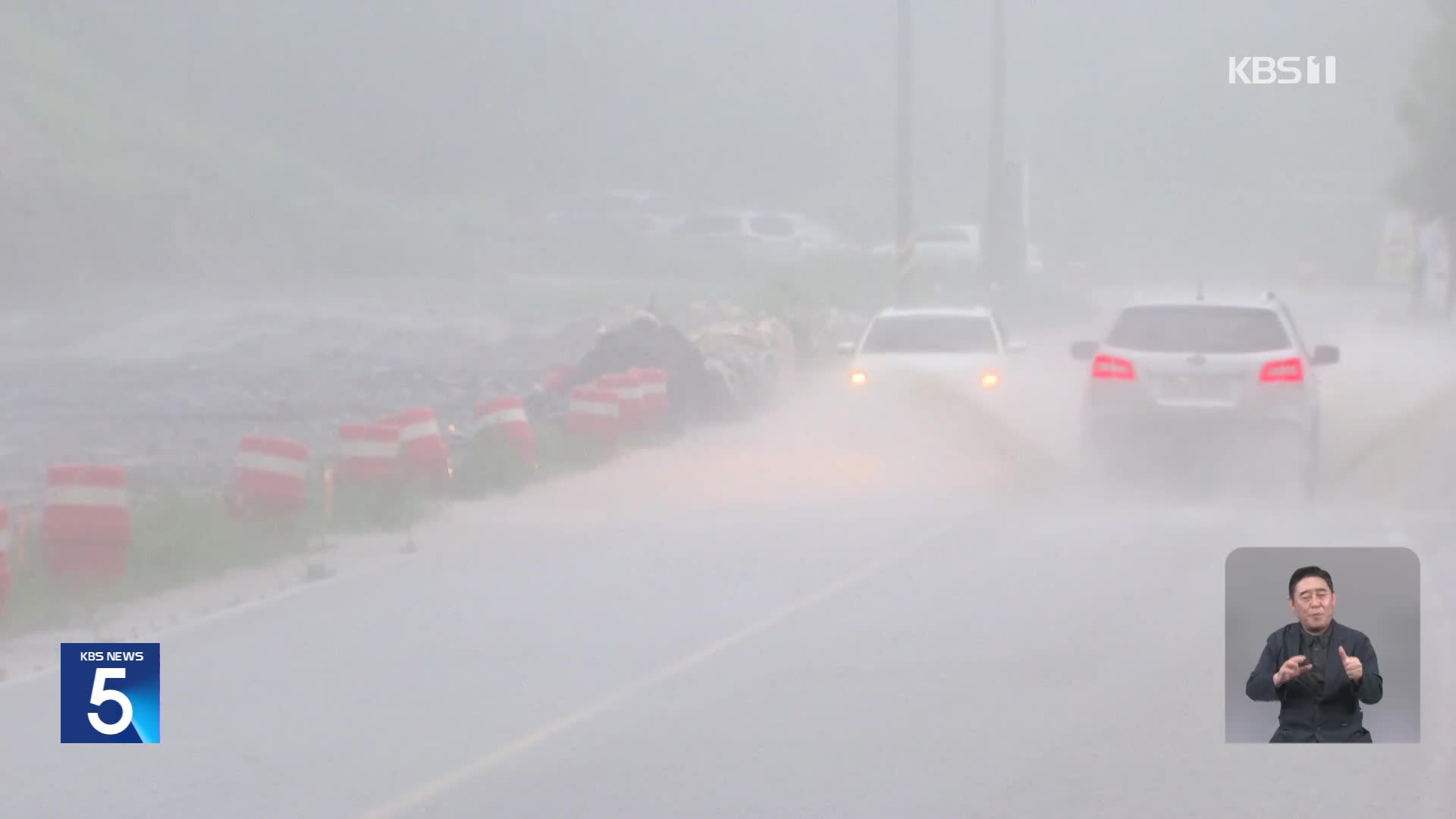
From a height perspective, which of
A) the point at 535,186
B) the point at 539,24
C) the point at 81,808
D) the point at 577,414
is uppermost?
the point at 539,24

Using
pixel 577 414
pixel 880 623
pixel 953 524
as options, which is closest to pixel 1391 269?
pixel 577 414

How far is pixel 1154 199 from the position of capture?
63.1 metres

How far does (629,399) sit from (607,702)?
11.6 meters

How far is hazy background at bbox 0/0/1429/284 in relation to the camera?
50781mm

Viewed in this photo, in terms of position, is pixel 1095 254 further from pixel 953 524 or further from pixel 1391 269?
pixel 953 524

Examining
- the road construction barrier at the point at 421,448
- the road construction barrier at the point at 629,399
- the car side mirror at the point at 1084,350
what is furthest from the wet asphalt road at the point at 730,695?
the road construction barrier at the point at 629,399

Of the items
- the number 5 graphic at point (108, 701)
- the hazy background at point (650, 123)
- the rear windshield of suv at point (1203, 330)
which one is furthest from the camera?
the hazy background at point (650, 123)

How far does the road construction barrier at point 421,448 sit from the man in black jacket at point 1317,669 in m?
10.5

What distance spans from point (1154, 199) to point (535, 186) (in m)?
22.0

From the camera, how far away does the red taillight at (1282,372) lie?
1491 centimetres

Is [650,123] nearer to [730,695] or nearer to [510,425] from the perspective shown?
[510,425]

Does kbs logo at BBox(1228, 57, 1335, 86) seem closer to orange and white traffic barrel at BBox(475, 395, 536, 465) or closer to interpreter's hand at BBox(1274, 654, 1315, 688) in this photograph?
orange and white traffic barrel at BBox(475, 395, 536, 465)

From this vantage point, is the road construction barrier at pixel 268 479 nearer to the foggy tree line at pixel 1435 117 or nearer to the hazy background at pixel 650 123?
the hazy background at pixel 650 123

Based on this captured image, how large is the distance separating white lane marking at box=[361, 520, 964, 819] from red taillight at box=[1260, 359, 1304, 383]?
4.09 meters
